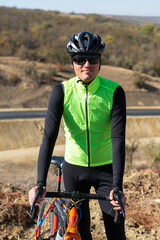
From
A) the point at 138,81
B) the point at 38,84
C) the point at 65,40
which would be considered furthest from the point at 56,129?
the point at 65,40

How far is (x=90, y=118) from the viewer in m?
2.56

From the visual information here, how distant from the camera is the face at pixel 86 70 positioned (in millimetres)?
2506

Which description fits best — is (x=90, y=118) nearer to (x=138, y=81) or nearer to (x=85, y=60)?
(x=85, y=60)

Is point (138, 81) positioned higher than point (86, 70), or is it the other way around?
point (138, 81)

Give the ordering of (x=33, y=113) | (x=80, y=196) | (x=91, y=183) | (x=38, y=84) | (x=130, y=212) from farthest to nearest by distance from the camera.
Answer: (x=38, y=84) → (x=33, y=113) → (x=130, y=212) → (x=91, y=183) → (x=80, y=196)

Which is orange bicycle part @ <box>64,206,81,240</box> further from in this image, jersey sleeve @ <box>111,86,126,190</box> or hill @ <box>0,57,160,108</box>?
hill @ <box>0,57,160,108</box>

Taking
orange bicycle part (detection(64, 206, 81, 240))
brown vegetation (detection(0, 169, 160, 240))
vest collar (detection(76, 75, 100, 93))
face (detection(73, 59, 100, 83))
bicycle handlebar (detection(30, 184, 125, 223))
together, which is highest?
face (detection(73, 59, 100, 83))

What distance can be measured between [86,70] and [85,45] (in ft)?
0.71

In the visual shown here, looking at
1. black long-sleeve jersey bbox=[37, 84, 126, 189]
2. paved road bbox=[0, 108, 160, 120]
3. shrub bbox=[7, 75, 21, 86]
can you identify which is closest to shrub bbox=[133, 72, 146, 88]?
paved road bbox=[0, 108, 160, 120]

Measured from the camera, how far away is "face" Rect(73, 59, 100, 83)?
2506 mm

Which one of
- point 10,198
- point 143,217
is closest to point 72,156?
point 143,217

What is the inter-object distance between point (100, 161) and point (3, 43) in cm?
4422

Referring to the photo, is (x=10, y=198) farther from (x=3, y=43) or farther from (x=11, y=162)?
(x=3, y=43)

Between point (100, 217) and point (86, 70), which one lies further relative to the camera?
point (100, 217)
